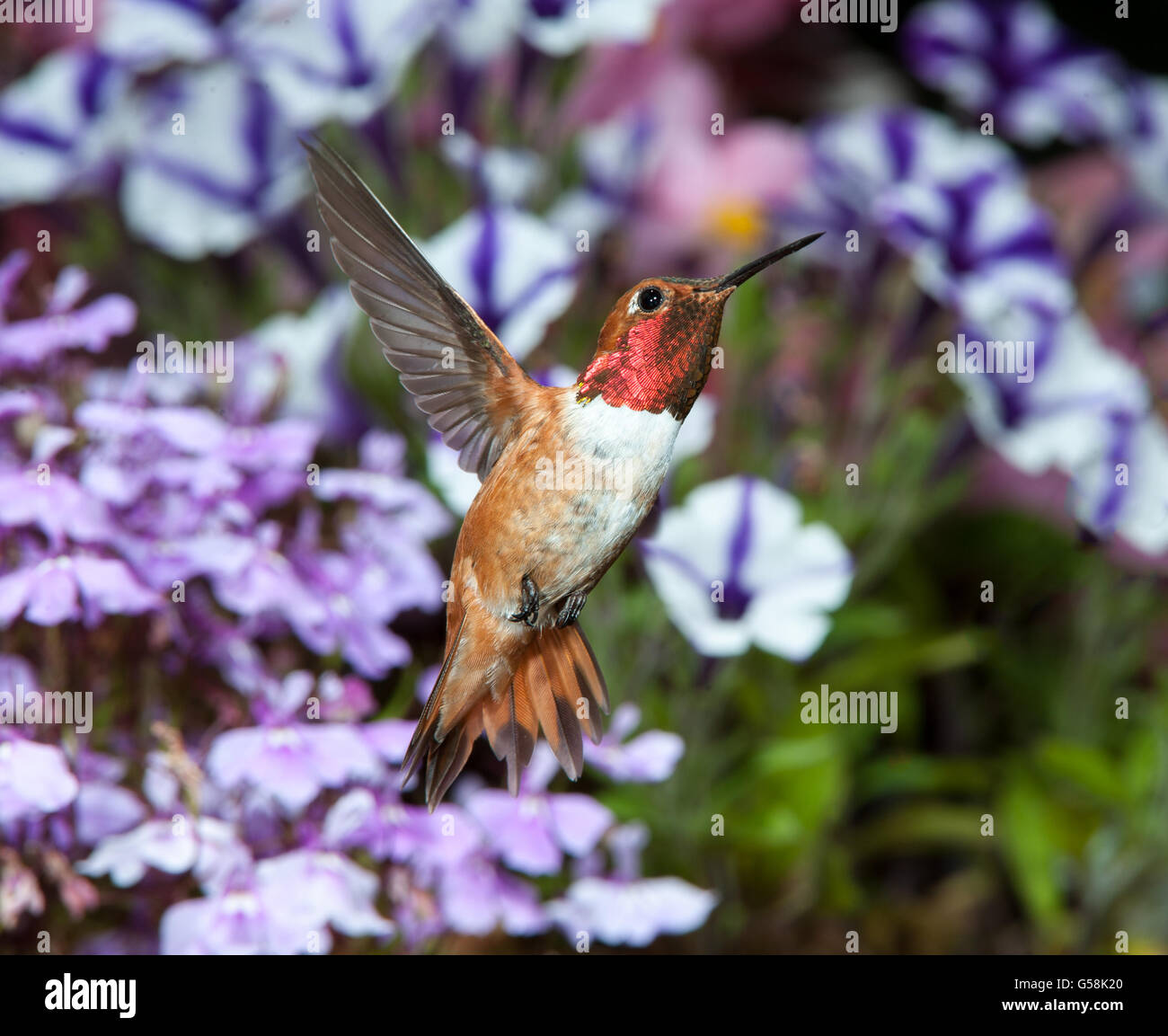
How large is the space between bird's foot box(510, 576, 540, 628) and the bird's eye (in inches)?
2.2

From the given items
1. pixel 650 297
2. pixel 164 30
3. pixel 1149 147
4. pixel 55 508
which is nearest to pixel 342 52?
pixel 164 30

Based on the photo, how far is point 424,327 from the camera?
9.6 inches

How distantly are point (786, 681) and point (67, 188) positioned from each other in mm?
466

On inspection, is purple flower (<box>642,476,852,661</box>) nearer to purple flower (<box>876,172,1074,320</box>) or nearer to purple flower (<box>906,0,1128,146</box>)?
purple flower (<box>876,172,1074,320</box>)

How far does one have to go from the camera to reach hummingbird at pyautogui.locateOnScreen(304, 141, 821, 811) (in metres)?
0.21

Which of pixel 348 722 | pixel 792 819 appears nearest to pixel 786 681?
pixel 792 819

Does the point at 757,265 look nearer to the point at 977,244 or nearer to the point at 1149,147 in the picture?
the point at 977,244

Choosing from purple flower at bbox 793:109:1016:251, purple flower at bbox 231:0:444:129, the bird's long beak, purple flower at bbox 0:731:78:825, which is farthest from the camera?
purple flower at bbox 793:109:1016:251

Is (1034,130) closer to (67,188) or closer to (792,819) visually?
(792,819)

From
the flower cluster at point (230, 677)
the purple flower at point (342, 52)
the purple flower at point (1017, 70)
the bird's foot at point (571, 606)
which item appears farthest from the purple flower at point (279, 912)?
the purple flower at point (1017, 70)

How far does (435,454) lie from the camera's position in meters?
0.42

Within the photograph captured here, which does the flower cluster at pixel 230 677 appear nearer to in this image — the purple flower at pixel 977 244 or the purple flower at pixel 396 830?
the purple flower at pixel 396 830

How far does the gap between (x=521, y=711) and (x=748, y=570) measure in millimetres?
204

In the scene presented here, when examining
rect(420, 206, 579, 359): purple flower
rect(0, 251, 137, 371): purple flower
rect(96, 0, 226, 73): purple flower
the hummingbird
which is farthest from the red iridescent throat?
rect(96, 0, 226, 73): purple flower
